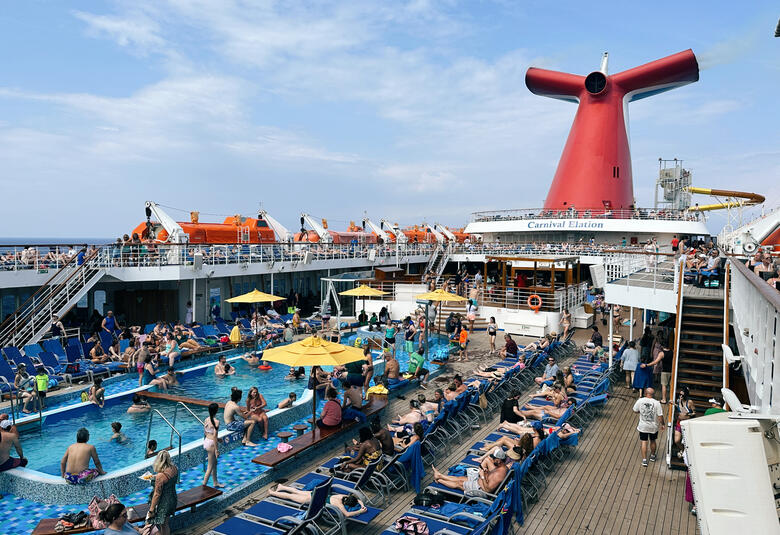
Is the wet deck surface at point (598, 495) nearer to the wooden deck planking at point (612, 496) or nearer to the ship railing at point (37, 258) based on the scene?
the wooden deck planking at point (612, 496)

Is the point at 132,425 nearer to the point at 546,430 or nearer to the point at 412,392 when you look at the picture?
the point at 412,392

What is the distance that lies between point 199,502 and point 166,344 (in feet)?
25.6

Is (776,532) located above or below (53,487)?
above

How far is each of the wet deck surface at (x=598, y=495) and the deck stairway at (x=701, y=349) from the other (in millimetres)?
1000

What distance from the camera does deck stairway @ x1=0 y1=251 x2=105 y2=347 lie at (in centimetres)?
1229

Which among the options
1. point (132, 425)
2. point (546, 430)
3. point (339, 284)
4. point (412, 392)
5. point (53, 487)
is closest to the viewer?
point (53, 487)

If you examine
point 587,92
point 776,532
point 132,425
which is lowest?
point 132,425


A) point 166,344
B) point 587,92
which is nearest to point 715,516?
point 166,344

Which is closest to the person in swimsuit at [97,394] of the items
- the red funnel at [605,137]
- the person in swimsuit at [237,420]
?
the person in swimsuit at [237,420]

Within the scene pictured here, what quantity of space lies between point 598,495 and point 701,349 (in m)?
4.10

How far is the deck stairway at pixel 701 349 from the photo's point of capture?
813 centimetres

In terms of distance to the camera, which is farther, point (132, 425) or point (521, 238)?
point (521, 238)

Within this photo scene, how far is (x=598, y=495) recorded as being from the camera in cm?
630

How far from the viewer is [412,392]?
35.4ft
